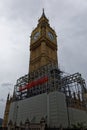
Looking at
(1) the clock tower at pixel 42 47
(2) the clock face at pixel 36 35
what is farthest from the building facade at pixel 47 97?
(2) the clock face at pixel 36 35

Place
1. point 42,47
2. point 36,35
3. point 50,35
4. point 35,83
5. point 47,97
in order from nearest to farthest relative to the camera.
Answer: point 47,97
point 35,83
point 42,47
point 50,35
point 36,35

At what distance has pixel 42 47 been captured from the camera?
162 ft

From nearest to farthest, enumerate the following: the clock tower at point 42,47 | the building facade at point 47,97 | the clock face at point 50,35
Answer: the building facade at point 47,97, the clock tower at point 42,47, the clock face at point 50,35

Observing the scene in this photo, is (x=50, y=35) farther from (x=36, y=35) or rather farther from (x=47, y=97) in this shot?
(x=47, y=97)

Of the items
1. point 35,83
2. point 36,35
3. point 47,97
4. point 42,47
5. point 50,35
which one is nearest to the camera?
point 47,97

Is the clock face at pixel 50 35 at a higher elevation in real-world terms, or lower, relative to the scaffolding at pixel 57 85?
higher

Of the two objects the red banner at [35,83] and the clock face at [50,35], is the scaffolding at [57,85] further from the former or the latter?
the clock face at [50,35]

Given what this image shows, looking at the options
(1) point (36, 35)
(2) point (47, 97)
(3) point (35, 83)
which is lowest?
(2) point (47, 97)

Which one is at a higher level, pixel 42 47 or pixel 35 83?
pixel 42 47

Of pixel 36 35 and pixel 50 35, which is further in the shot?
pixel 36 35

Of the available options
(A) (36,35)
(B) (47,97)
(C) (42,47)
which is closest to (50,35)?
(A) (36,35)

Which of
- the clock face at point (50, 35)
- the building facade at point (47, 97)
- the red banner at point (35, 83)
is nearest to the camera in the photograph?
the building facade at point (47, 97)

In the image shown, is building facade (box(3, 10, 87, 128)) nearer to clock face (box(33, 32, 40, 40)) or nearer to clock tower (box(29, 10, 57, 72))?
clock tower (box(29, 10, 57, 72))

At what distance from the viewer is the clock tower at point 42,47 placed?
4856cm
